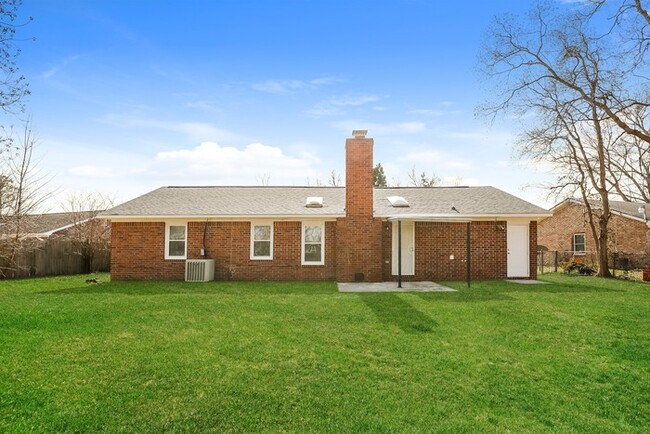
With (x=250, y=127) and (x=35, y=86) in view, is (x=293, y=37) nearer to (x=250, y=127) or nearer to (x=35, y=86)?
(x=250, y=127)

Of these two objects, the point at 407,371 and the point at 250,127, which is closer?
the point at 407,371

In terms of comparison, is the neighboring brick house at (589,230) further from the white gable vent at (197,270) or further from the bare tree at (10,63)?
the bare tree at (10,63)

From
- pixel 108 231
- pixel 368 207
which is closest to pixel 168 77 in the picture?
pixel 368 207

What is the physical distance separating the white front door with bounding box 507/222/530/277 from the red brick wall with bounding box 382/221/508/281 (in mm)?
304

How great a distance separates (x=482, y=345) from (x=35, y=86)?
327 inches

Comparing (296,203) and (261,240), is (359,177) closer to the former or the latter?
(296,203)

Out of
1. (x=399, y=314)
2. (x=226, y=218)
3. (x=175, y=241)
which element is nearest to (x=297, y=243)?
(x=226, y=218)

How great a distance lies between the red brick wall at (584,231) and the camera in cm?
2238

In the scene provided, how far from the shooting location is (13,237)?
1573cm

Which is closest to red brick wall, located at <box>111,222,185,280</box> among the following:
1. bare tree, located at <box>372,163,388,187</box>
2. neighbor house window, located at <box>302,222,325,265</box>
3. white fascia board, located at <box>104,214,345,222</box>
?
white fascia board, located at <box>104,214,345,222</box>

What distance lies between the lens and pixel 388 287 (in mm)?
11898

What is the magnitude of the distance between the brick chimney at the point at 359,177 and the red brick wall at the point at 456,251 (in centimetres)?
196

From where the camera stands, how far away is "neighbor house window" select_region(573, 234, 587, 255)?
960 inches

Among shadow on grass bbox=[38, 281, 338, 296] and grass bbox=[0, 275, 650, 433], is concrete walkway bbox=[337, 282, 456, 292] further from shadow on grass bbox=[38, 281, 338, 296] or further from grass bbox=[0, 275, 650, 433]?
grass bbox=[0, 275, 650, 433]
